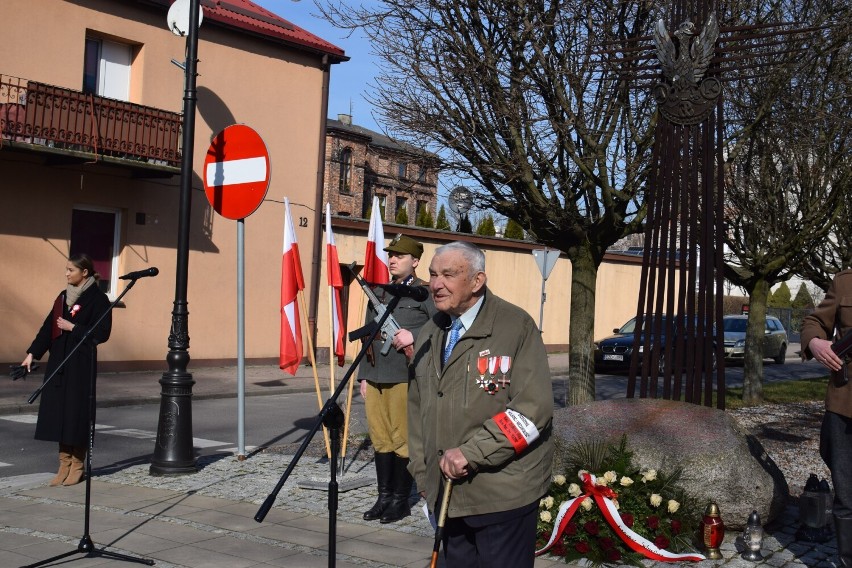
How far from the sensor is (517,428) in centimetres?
385

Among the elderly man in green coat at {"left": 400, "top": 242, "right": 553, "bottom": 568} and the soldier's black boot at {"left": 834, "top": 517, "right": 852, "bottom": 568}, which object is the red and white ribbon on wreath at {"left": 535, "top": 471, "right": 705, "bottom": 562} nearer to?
the soldier's black boot at {"left": 834, "top": 517, "right": 852, "bottom": 568}

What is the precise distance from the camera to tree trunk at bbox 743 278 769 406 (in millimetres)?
17531

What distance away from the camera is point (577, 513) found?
6.44 meters

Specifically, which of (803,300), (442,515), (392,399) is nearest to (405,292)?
(442,515)

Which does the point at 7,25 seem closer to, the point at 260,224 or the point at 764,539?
the point at 260,224

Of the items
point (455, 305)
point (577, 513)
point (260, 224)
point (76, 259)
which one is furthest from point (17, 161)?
point (455, 305)

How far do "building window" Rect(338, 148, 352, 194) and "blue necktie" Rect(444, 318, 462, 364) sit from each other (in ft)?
169

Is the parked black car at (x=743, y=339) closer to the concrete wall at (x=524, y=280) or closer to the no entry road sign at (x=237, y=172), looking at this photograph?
the concrete wall at (x=524, y=280)

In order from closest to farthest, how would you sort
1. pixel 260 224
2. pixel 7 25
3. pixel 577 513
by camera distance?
pixel 577 513 → pixel 7 25 → pixel 260 224

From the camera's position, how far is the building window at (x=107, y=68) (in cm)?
2020

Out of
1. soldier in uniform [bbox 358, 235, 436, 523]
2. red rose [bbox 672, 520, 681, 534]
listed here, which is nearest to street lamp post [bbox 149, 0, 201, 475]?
soldier in uniform [bbox 358, 235, 436, 523]

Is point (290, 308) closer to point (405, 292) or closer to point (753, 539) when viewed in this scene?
point (753, 539)

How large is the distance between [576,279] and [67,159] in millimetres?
10974

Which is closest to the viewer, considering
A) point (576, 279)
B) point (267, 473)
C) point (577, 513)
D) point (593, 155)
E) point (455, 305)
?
point (455, 305)
